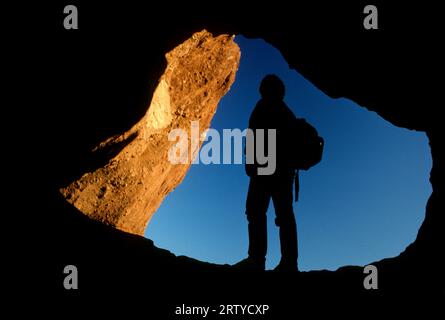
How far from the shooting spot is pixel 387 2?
545 cm

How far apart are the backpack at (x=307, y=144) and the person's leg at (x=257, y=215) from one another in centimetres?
66

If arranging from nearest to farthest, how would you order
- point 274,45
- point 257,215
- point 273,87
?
point 257,215 < point 273,87 < point 274,45

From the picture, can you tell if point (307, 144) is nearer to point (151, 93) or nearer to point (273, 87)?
point (273, 87)

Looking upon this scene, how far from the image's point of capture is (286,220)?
5.07 meters

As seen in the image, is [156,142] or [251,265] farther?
[156,142]

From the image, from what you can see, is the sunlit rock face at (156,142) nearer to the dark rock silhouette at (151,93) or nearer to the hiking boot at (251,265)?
the dark rock silhouette at (151,93)

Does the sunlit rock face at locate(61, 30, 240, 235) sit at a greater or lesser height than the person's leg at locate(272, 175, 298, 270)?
greater

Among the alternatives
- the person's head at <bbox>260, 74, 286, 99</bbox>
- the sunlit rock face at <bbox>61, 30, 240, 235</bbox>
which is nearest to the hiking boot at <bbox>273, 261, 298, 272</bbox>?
the person's head at <bbox>260, 74, 286, 99</bbox>

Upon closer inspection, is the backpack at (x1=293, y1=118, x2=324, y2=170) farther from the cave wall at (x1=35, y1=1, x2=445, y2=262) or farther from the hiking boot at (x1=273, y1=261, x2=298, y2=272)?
the cave wall at (x1=35, y1=1, x2=445, y2=262)

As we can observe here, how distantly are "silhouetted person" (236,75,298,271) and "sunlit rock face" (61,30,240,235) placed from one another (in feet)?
14.0

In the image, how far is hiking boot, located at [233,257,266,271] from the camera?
4829mm

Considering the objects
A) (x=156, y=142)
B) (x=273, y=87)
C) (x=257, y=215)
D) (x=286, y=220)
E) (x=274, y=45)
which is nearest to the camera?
(x=286, y=220)

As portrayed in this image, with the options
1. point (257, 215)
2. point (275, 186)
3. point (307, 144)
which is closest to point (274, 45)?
point (307, 144)

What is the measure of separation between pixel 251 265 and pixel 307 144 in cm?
203
